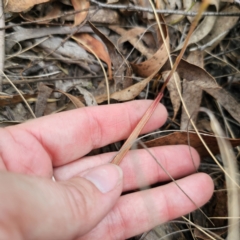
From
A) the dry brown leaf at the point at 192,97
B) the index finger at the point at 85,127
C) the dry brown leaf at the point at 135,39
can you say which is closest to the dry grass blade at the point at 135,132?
the index finger at the point at 85,127

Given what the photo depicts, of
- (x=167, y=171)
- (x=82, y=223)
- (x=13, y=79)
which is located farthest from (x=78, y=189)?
(x=13, y=79)

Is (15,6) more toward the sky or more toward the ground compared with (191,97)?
more toward the sky

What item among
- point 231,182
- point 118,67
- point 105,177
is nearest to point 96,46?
point 118,67

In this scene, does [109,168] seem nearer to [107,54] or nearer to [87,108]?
[87,108]

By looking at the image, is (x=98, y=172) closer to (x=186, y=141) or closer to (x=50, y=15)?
(x=186, y=141)

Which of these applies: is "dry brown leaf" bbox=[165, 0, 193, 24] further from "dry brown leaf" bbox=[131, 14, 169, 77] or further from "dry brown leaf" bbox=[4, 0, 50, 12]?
"dry brown leaf" bbox=[4, 0, 50, 12]

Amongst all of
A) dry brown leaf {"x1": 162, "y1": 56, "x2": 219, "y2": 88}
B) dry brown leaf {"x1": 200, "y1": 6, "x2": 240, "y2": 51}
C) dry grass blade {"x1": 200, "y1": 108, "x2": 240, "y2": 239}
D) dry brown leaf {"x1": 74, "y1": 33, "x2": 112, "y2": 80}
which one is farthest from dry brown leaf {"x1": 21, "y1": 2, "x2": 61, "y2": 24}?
dry grass blade {"x1": 200, "y1": 108, "x2": 240, "y2": 239}

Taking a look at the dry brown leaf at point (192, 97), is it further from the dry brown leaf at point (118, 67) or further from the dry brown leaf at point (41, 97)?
the dry brown leaf at point (41, 97)
